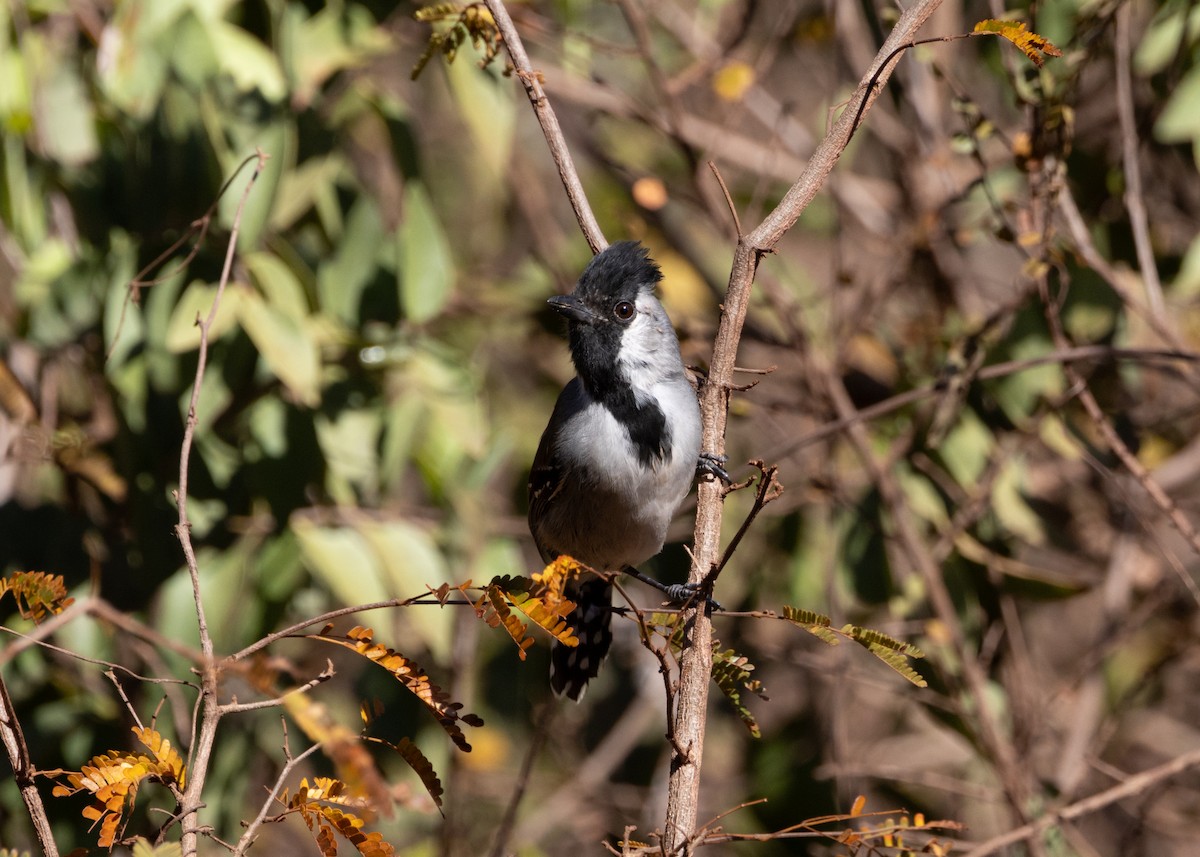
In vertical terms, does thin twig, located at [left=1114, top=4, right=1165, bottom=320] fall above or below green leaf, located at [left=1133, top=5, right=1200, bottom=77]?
below

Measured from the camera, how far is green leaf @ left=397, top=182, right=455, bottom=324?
172 inches

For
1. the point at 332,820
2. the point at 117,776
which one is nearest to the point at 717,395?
the point at 332,820

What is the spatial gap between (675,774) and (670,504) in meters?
1.75

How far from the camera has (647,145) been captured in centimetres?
754

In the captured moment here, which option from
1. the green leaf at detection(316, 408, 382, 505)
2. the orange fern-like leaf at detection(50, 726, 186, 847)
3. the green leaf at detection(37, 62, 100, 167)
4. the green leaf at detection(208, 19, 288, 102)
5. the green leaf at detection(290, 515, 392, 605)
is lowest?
the green leaf at detection(290, 515, 392, 605)

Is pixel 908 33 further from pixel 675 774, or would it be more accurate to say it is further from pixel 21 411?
pixel 21 411

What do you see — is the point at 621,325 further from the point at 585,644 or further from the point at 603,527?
the point at 585,644

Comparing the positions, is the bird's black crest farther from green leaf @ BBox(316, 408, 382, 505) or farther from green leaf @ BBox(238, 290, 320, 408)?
green leaf @ BBox(316, 408, 382, 505)

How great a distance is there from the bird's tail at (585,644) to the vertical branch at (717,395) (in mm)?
1973

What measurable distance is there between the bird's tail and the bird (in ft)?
0.66

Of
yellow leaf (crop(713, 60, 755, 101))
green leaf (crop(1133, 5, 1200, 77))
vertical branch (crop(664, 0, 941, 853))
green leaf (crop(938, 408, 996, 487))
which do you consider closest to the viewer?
vertical branch (crop(664, 0, 941, 853))

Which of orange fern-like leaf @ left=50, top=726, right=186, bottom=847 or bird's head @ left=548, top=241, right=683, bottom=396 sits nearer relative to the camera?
orange fern-like leaf @ left=50, top=726, right=186, bottom=847

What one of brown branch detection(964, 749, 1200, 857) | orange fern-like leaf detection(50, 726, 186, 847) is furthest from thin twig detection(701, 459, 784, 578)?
brown branch detection(964, 749, 1200, 857)

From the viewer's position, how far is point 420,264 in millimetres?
4395
